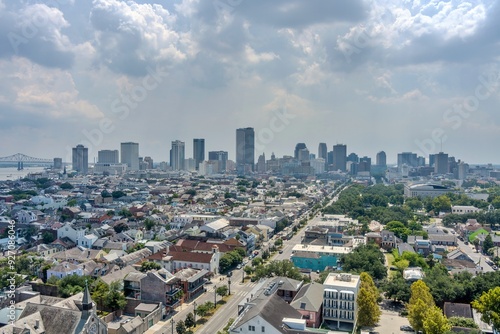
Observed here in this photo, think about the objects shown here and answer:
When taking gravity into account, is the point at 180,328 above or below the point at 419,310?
below

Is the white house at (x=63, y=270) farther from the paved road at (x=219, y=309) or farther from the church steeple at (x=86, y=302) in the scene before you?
the church steeple at (x=86, y=302)

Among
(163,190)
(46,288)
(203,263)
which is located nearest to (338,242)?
(203,263)

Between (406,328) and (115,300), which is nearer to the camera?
(406,328)

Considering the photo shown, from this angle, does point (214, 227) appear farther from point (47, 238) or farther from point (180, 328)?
point (180, 328)

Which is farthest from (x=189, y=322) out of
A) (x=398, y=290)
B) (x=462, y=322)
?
(x=462, y=322)


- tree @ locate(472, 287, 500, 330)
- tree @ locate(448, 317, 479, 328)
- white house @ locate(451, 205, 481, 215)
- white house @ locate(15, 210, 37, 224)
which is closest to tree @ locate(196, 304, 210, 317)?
tree @ locate(448, 317, 479, 328)

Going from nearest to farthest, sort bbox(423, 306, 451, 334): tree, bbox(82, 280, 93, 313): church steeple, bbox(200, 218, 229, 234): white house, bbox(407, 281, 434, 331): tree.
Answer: bbox(82, 280, 93, 313): church steeple
bbox(423, 306, 451, 334): tree
bbox(407, 281, 434, 331): tree
bbox(200, 218, 229, 234): white house

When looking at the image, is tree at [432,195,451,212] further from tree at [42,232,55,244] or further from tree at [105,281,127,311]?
tree at [105,281,127,311]
